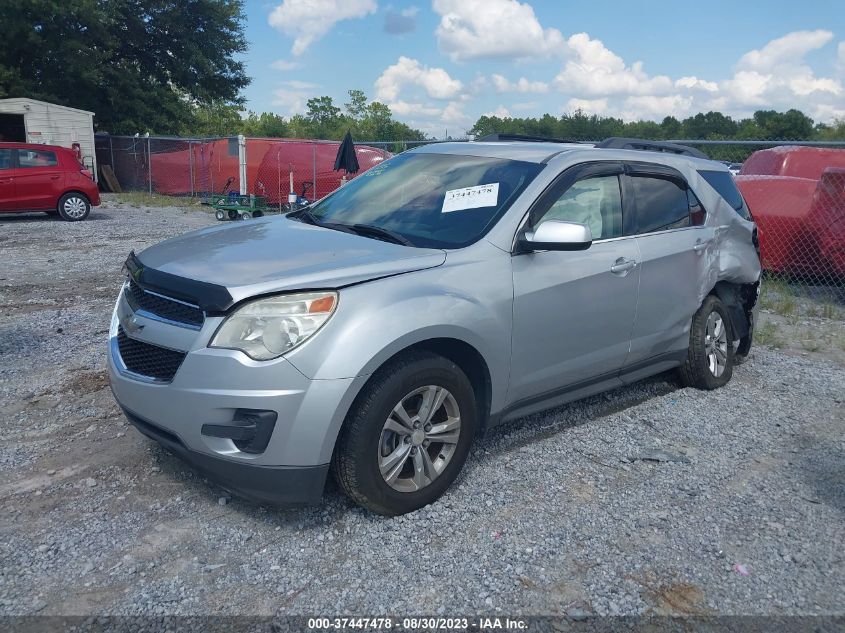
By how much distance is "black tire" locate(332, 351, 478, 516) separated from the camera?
3227mm

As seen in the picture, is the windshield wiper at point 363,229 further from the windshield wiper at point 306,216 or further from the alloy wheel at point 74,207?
the alloy wheel at point 74,207

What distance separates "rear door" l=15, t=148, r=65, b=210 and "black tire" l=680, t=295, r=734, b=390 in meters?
14.5

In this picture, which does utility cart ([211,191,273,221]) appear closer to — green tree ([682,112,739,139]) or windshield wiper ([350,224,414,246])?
windshield wiper ([350,224,414,246])

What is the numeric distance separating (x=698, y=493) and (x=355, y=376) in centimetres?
206

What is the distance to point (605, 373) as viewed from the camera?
4551 mm

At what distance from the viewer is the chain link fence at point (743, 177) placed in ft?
31.0

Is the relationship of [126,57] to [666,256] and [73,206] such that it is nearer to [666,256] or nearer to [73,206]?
[73,206]

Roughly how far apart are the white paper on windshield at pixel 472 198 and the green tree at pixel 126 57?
87.2ft

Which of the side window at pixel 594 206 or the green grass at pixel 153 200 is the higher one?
the side window at pixel 594 206

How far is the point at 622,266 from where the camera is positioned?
4.47m

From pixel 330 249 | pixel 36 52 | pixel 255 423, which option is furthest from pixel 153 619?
pixel 36 52

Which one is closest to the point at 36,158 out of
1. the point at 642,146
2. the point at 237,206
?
the point at 237,206

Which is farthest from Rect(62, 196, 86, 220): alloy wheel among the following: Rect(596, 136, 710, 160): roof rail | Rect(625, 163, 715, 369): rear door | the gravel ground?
Rect(625, 163, 715, 369): rear door

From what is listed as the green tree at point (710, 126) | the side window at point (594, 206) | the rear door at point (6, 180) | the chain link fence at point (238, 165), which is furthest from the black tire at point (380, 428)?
the green tree at point (710, 126)
